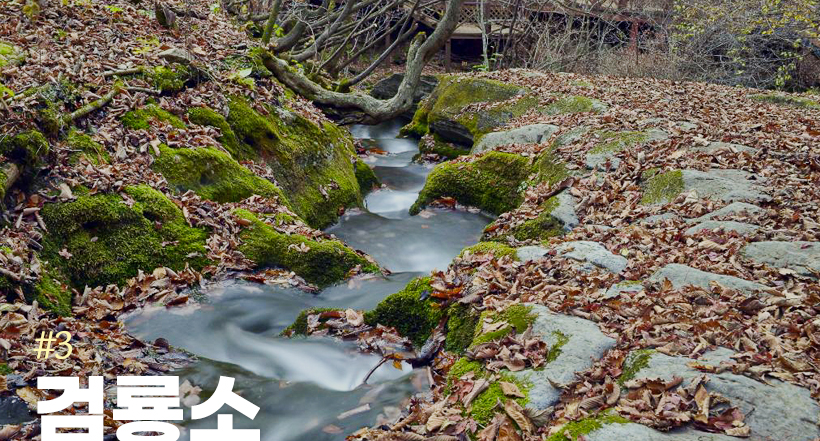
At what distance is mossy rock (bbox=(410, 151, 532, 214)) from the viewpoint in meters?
9.16

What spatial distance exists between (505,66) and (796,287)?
16.8m

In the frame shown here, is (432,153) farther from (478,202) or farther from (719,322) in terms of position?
(719,322)

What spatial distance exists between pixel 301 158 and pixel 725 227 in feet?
18.1

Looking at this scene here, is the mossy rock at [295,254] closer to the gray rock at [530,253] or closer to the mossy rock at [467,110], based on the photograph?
the gray rock at [530,253]

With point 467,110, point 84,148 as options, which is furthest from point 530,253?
point 467,110

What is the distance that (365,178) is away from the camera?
10.9m

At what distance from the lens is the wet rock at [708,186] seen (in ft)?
20.8

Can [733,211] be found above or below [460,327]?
above

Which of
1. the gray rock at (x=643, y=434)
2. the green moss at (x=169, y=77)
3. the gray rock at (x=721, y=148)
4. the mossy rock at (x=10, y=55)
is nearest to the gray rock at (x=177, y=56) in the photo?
the green moss at (x=169, y=77)

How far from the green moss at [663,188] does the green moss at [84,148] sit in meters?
5.64

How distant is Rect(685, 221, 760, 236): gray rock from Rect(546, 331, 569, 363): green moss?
2279 millimetres

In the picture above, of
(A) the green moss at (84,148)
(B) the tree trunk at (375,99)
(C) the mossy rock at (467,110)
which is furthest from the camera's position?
(C) the mossy rock at (467,110)

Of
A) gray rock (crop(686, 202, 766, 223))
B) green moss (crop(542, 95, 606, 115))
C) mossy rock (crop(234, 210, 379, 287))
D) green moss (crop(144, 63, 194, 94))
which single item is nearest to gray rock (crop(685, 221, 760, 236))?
gray rock (crop(686, 202, 766, 223))

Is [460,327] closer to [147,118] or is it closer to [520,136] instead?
[147,118]
